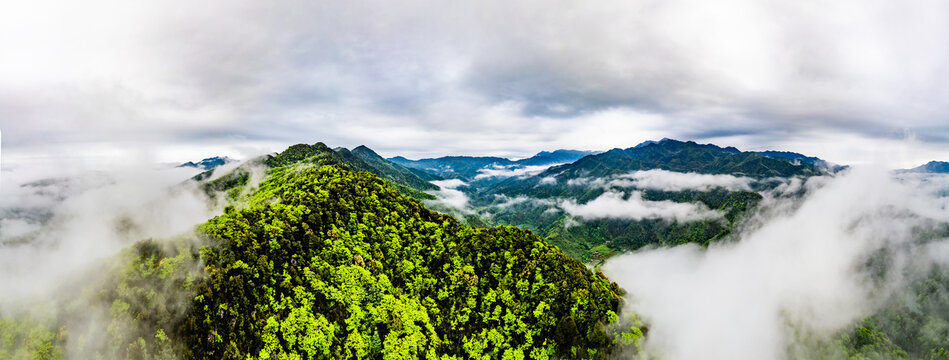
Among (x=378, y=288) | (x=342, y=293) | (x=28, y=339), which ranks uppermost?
(x=28, y=339)

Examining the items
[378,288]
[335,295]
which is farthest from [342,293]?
[378,288]

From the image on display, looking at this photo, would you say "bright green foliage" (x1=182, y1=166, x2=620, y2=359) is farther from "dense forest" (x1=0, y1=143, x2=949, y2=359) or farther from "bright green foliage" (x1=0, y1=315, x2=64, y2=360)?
"bright green foliage" (x1=0, y1=315, x2=64, y2=360)

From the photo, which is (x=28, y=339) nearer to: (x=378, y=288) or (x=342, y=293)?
(x=342, y=293)

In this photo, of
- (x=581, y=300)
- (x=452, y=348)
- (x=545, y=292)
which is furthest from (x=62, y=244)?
(x=581, y=300)

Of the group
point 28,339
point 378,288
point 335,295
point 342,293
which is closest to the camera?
point 28,339

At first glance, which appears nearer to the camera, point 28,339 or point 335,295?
point 28,339

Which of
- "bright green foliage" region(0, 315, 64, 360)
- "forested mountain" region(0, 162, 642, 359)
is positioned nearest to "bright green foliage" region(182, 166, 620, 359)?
"forested mountain" region(0, 162, 642, 359)

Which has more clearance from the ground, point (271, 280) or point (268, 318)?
point (271, 280)

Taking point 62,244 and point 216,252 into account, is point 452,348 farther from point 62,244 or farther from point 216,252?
point 62,244
